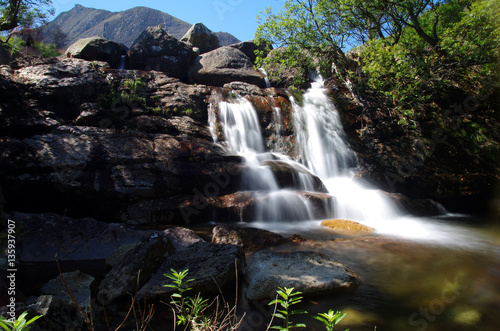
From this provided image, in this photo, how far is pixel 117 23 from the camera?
300 ft

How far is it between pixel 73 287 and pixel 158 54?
14.7 metres

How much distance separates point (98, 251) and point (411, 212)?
9.28 metres

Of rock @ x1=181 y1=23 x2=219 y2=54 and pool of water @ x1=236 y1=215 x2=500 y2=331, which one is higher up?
rock @ x1=181 y1=23 x2=219 y2=54

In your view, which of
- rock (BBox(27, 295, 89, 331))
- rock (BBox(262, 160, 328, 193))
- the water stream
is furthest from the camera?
rock (BBox(262, 160, 328, 193))

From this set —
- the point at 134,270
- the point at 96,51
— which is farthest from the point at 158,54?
the point at 134,270

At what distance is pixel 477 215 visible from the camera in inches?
413

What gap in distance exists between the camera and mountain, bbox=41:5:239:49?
286 ft

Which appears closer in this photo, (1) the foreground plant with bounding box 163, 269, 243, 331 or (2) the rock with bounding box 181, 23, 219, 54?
(1) the foreground plant with bounding box 163, 269, 243, 331

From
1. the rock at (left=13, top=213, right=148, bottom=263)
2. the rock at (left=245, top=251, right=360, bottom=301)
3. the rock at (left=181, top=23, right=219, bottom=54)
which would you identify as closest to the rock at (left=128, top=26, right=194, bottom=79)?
the rock at (left=181, top=23, right=219, bottom=54)

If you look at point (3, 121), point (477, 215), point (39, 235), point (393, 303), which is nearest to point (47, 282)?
point (39, 235)

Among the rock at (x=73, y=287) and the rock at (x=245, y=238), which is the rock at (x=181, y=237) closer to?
the rock at (x=245, y=238)

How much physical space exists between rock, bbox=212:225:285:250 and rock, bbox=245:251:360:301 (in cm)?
104

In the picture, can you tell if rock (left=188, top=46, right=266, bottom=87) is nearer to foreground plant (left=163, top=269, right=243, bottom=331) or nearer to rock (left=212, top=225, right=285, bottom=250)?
rock (left=212, top=225, right=285, bottom=250)

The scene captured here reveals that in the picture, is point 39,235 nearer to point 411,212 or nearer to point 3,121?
point 3,121
